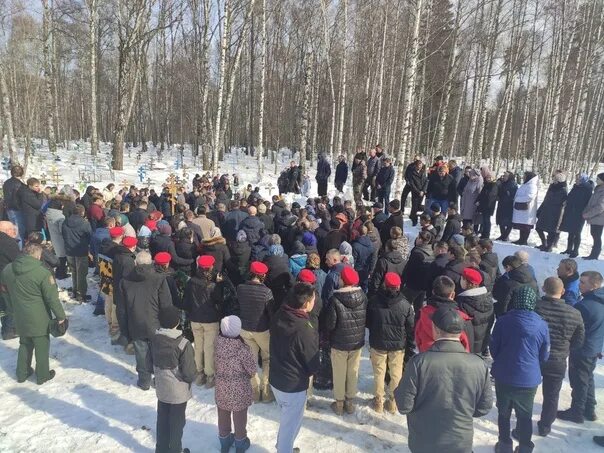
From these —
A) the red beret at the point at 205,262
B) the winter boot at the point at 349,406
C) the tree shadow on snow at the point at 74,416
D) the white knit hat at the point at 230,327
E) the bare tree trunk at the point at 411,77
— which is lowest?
the tree shadow on snow at the point at 74,416

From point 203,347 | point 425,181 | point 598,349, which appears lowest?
point 203,347

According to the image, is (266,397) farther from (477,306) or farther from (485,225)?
(485,225)

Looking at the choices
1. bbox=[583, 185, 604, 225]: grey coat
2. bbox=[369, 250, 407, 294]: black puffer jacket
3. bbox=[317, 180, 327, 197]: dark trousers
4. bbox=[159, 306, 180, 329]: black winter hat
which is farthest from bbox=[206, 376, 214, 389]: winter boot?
bbox=[317, 180, 327, 197]: dark trousers

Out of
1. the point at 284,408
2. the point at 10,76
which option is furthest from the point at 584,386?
the point at 10,76

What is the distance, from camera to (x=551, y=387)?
15.0 ft

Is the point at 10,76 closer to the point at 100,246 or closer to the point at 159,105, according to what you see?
the point at 159,105

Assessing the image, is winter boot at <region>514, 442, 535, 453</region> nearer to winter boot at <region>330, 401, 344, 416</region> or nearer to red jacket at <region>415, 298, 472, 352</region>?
red jacket at <region>415, 298, 472, 352</region>

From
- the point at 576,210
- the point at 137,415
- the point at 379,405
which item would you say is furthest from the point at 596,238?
the point at 137,415

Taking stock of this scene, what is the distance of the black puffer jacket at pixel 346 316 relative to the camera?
4691 millimetres

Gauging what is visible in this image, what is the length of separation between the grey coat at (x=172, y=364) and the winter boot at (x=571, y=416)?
14.5ft

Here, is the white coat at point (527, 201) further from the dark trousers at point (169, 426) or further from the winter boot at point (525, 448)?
the dark trousers at point (169, 426)

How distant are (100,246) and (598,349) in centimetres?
727

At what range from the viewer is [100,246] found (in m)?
7.04

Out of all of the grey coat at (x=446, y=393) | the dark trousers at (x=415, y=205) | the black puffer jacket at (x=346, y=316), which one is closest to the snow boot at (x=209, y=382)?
the black puffer jacket at (x=346, y=316)
